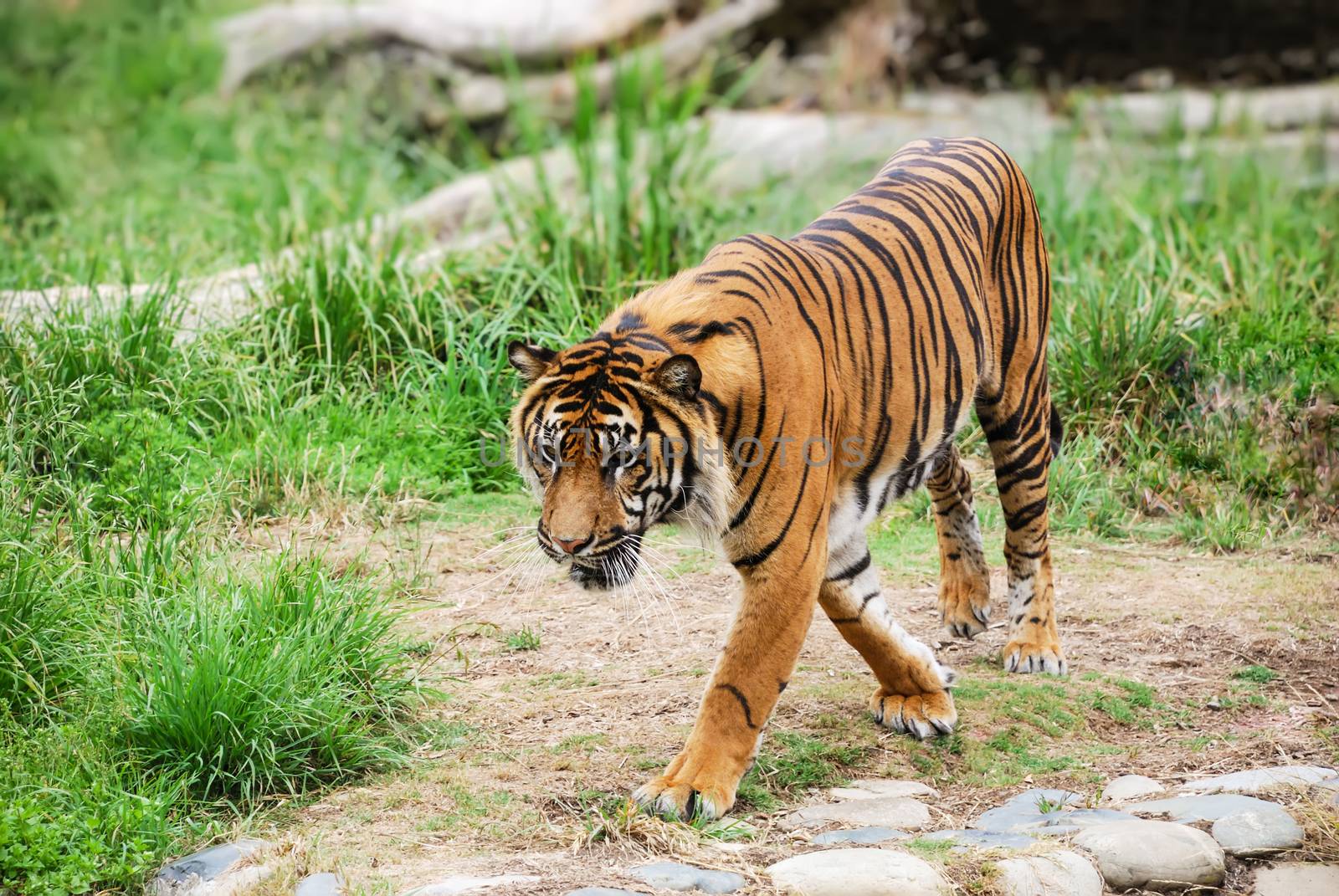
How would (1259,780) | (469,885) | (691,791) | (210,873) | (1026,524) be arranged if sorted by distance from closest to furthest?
1. (469,885)
2. (210,873)
3. (691,791)
4. (1259,780)
5. (1026,524)

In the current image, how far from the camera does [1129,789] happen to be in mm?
3652

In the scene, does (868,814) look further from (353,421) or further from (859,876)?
(353,421)

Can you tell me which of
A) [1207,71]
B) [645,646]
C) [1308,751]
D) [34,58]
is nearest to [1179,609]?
[1308,751]

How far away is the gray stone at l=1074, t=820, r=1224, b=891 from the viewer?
10.5ft

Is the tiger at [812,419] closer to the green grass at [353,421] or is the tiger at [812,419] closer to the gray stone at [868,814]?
the gray stone at [868,814]

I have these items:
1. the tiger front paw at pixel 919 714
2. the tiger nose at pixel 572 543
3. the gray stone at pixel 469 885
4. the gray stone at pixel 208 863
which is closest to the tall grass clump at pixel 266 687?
the gray stone at pixel 208 863

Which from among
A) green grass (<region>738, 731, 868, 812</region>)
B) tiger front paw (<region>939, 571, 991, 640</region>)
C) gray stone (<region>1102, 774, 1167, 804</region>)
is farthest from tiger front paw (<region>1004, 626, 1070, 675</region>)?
green grass (<region>738, 731, 868, 812</region>)

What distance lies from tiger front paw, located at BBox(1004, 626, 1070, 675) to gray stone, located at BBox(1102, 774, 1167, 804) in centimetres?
74

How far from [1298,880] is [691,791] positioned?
144 cm

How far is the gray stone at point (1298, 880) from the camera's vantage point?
3209 mm

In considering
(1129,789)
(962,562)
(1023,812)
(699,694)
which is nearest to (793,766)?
(699,694)

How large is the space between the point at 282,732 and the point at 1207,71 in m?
9.49

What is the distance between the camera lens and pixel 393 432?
578 centimetres

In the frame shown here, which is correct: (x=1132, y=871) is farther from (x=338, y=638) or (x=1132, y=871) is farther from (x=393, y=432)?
(x=393, y=432)
